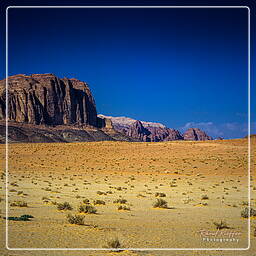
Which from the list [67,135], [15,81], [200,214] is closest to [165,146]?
[200,214]

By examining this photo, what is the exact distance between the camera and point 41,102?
598ft

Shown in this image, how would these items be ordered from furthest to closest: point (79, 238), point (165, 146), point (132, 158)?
point (165, 146) → point (132, 158) → point (79, 238)

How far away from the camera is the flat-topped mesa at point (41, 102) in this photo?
169 m

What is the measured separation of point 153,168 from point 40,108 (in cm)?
14271

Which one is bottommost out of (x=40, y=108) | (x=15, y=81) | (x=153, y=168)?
(x=153, y=168)

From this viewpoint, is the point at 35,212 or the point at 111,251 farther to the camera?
the point at 35,212

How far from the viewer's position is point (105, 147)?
63312 millimetres

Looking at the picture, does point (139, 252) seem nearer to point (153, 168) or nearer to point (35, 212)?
point (35, 212)

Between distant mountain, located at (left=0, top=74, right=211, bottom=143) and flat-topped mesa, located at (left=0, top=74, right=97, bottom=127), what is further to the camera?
flat-topped mesa, located at (left=0, top=74, right=97, bottom=127)

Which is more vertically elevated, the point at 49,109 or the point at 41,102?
the point at 41,102

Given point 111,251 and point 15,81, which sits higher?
point 15,81

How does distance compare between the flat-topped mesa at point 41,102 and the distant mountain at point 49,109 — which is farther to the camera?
the flat-topped mesa at point 41,102

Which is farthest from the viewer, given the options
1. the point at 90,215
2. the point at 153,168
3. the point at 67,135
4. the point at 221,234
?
the point at 67,135

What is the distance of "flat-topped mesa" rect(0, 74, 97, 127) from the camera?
168875mm
